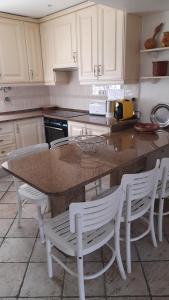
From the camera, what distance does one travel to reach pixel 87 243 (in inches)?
54.2

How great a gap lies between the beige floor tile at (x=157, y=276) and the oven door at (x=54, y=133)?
2.12 meters

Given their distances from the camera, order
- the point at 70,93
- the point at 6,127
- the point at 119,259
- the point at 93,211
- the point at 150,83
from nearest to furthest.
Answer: the point at 93,211
the point at 119,259
the point at 150,83
the point at 6,127
the point at 70,93

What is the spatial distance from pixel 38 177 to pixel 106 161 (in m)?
0.51

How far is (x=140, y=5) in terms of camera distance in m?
2.26

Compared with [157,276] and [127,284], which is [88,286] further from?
[157,276]

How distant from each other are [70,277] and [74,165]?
836mm

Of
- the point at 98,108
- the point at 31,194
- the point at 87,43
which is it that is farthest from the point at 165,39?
the point at 31,194

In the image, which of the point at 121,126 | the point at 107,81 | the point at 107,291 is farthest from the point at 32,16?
the point at 107,291

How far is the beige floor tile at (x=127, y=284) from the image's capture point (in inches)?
61.3

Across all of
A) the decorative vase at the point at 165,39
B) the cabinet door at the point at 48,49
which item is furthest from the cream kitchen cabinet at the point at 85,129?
the decorative vase at the point at 165,39

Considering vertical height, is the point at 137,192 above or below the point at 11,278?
above

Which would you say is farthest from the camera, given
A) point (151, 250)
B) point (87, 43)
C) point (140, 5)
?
point (87, 43)

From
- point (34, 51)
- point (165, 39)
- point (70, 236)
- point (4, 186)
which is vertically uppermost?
point (34, 51)

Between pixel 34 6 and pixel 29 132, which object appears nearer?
pixel 34 6
